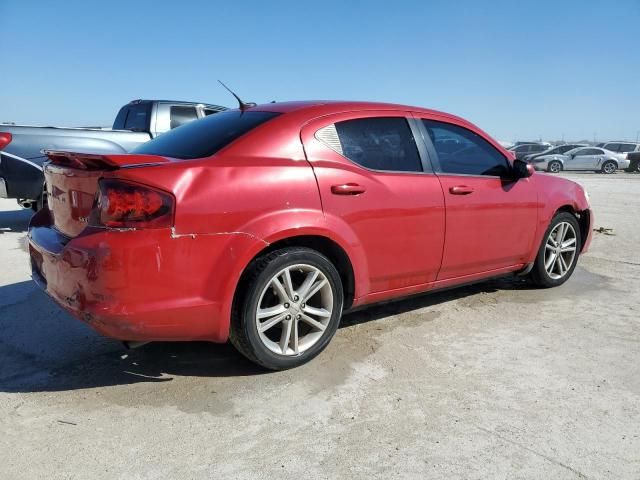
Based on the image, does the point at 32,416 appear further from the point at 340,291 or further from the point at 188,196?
the point at 340,291

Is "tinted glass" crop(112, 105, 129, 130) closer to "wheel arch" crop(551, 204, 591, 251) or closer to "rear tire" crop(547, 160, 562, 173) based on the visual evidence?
"wheel arch" crop(551, 204, 591, 251)

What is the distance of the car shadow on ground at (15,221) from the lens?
7.43 metres

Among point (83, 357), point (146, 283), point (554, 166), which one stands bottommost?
point (83, 357)

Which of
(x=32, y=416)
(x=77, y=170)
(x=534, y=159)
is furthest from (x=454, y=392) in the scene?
(x=534, y=159)

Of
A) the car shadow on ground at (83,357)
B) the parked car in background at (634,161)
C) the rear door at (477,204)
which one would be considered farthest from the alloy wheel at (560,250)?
the parked car in background at (634,161)

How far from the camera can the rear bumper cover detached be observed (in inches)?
98.0

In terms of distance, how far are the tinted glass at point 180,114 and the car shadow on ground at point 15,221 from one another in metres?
2.69

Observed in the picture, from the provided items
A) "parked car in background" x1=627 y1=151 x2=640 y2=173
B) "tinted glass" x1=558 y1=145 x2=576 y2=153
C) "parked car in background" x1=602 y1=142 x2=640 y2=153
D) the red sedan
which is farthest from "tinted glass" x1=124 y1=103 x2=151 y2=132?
"parked car in background" x1=602 y1=142 x2=640 y2=153

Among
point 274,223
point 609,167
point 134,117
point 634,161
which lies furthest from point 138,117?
point 634,161

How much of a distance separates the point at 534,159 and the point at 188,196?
104 feet

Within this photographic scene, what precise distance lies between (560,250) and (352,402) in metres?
2.97

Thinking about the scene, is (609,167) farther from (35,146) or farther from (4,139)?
(4,139)

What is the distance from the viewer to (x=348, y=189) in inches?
123

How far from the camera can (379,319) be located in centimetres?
389
